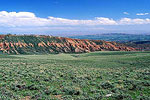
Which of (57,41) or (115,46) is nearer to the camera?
(57,41)

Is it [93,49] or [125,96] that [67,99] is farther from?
[93,49]

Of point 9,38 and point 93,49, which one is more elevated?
point 9,38

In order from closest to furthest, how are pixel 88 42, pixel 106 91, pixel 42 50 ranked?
1. pixel 106 91
2. pixel 42 50
3. pixel 88 42

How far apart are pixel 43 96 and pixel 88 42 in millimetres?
94408

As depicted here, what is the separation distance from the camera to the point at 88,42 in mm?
101688

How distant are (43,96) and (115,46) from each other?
100 meters

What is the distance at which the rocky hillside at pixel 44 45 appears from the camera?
7500cm

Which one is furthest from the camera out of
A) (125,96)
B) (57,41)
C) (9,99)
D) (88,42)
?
(88,42)

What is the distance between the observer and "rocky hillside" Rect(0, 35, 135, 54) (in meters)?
75.0

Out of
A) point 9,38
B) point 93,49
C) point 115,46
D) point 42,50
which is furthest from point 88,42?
point 9,38

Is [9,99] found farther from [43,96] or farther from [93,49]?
[93,49]

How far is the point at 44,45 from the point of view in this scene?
279 ft

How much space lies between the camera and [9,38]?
80.2 meters

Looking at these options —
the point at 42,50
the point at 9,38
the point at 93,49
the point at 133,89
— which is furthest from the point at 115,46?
the point at 133,89
